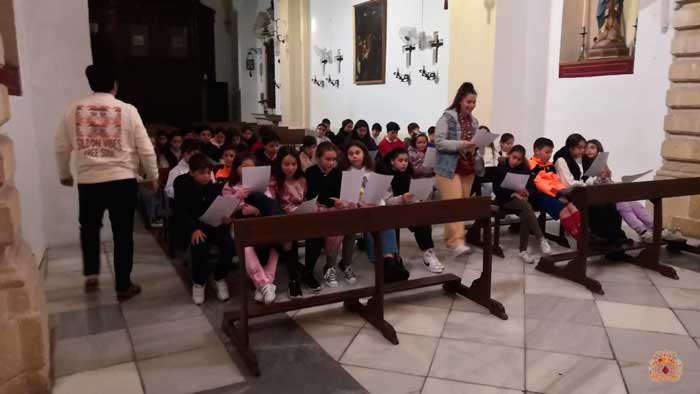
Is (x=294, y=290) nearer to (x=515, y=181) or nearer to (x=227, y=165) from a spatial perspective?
(x=227, y=165)

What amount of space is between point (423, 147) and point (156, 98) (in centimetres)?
1072

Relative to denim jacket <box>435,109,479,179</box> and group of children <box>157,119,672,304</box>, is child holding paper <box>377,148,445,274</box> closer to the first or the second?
group of children <box>157,119,672,304</box>

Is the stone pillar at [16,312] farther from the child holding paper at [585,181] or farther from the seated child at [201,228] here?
the child holding paper at [585,181]

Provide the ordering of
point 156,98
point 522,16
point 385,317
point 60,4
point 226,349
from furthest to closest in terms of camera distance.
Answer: point 156,98
point 522,16
point 60,4
point 385,317
point 226,349

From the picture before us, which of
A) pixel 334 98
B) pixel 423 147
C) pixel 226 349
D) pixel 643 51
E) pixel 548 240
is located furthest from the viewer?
pixel 334 98

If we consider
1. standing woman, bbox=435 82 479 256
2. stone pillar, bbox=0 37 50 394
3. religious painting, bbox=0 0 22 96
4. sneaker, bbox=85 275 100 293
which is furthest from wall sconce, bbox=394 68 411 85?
stone pillar, bbox=0 37 50 394

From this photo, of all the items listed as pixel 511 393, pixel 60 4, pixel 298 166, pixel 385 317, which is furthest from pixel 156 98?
pixel 511 393

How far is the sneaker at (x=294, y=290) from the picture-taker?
13.2 feet

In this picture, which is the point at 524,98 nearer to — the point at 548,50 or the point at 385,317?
the point at 548,50

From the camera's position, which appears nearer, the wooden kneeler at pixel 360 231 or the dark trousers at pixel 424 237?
the wooden kneeler at pixel 360 231

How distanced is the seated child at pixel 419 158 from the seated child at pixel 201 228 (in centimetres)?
257

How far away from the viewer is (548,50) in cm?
775

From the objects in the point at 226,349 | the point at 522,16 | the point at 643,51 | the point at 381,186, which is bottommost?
the point at 226,349

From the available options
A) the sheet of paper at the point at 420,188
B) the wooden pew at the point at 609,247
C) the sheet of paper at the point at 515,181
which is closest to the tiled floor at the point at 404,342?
the wooden pew at the point at 609,247
